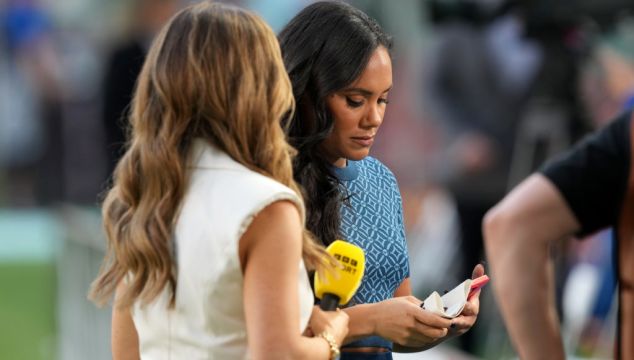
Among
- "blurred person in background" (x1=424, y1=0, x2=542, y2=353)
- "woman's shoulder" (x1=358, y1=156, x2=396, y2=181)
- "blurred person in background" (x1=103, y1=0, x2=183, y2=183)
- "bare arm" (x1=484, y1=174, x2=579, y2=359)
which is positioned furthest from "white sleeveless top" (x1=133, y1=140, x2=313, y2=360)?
"blurred person in background" (x1=103, y1=0, x2=183, y2=183)

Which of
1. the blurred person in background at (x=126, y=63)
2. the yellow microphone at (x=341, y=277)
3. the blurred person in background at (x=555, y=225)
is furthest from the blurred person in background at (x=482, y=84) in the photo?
the yellow microphone at (x=341, y=277)

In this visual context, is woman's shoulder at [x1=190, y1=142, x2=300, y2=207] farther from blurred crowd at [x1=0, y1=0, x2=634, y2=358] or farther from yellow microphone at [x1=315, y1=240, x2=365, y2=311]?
blurred crowd at [x1=0, y1=0, x2=634, y2=358]

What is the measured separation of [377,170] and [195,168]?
523 mm

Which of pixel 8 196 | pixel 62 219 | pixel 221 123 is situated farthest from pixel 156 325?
pixel 8 196

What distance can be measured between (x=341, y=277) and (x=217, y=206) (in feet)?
0.84

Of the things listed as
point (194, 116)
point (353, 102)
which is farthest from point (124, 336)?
point (353, 102)

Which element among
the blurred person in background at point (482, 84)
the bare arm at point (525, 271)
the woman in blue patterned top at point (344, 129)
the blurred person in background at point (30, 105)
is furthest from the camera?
the blurred person in background at point (30, 105)

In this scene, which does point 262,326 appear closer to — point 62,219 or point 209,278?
point 209,278

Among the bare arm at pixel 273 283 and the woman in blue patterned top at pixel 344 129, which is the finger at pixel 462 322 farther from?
the bare arm at pixel 273 283

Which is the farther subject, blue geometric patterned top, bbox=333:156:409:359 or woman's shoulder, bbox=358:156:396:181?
woman's shoulder, bbox=358:156:396:181

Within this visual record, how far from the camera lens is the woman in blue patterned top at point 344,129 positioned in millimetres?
2793

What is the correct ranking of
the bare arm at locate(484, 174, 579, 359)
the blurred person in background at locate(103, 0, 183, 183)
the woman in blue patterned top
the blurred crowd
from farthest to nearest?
the blurred person in background at locate(103, 0, 183, 183), the blurred crowd, the bare arm at locate(484, 174, 579, 359), the woman in blue patterned top

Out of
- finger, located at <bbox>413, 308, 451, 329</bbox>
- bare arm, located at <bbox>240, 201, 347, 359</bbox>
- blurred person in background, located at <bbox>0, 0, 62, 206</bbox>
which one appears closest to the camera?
bare arm, located at <bbox>240, 201, 347, 359</bbox>

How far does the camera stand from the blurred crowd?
699cm
